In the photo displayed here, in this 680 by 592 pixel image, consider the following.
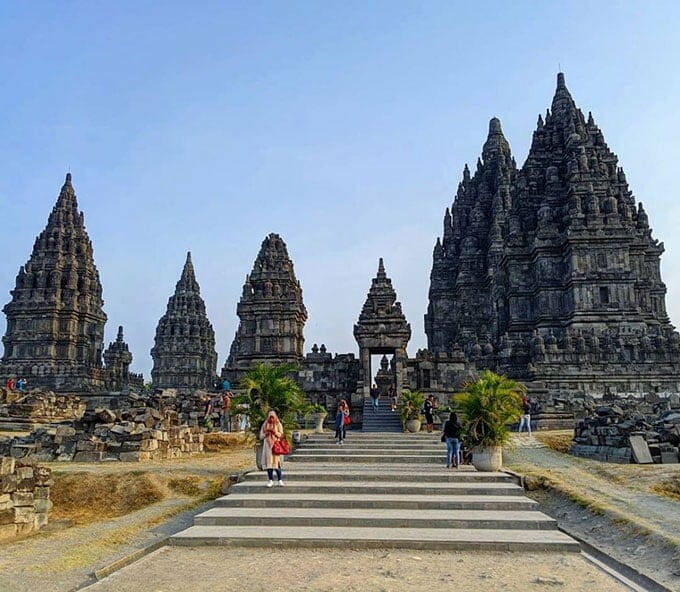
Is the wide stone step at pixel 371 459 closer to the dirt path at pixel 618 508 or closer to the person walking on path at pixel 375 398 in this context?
the dirt path at pixel 618 508

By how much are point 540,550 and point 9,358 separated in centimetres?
5269

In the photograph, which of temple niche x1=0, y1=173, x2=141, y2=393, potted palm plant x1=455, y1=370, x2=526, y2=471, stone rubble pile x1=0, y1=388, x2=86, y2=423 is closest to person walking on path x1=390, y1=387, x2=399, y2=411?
potted palm plant x1=455, y1=370, x2=526, y2=471

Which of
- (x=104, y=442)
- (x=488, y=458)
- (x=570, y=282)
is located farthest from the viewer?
(x=570, y=282)

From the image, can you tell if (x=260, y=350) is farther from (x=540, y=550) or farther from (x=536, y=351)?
(x=540, y=550)

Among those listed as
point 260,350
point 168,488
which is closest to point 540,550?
point 168,488

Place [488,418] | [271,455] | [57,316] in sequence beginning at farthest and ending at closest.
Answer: [57,316]
[488,418]
[271,455]

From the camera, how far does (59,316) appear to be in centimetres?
5256

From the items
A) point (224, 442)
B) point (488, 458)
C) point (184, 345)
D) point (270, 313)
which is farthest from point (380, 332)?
point (184, 345)

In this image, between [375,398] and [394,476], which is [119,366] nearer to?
[375,398]

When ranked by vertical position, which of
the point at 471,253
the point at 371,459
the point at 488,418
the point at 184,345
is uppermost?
the point at 471,253

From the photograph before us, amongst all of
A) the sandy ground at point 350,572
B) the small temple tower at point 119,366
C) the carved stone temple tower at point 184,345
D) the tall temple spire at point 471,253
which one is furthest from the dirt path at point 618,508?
the carved stone temple tower at point 184,345

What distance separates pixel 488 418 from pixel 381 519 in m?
5.42

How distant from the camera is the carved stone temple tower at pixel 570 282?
3353cm

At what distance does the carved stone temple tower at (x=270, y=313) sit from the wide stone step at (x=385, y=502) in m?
37.1
